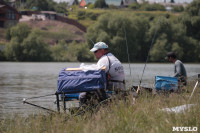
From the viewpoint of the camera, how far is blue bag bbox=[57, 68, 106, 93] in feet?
23.5

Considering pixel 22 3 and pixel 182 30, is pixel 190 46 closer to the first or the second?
pixel 182 30

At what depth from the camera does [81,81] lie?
7203 mm

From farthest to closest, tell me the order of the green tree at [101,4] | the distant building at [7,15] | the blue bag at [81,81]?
the green tree at [101,4], the distant building at [7,15], the blue bag at [81,81]

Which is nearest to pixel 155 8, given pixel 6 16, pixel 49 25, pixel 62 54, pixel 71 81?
pixel 49 25

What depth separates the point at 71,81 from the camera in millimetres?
7246

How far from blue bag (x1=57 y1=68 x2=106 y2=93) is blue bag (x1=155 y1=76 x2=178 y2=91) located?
83.2 inches

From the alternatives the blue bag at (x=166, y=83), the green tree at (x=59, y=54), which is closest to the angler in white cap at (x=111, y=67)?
the blue bag at (x=166, y=83)

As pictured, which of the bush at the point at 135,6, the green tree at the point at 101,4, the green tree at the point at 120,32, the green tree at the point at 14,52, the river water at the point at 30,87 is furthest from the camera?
the bush at the point at 135,6

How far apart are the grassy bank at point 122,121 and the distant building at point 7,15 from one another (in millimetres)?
95736

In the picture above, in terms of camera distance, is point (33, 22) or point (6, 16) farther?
point (33, 22)

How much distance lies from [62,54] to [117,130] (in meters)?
57.7

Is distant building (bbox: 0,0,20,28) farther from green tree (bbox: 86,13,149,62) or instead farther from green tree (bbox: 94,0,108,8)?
green tree (bbox: 86,13,149,62)

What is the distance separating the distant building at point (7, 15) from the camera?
332 ft

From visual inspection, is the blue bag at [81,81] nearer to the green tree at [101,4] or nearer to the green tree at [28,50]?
the green tree at [28,50]
